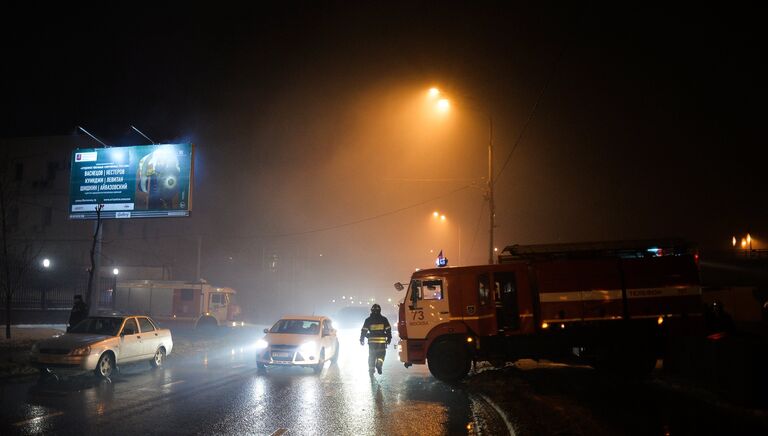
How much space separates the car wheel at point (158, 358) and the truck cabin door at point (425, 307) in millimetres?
7836

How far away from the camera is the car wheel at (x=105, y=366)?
12195 millimetres

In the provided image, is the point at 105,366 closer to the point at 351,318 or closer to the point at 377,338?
the point at 377,338

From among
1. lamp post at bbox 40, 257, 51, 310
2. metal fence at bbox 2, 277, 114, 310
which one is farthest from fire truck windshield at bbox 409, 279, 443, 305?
lamp post at bbox 40, 257, 51, 310

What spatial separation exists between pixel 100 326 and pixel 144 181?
9.36 metres

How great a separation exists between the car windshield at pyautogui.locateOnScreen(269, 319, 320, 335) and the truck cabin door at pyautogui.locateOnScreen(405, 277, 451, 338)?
12.4 ft

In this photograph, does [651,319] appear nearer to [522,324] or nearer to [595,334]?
[595,334]

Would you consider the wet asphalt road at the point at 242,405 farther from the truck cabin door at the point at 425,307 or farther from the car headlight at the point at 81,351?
the truck cabin door at the point at 425,307

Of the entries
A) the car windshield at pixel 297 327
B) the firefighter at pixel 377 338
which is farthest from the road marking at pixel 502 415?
the car windshield at pixel 297 327

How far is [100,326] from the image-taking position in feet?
44.8

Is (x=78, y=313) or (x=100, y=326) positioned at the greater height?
(x=78, y=313)

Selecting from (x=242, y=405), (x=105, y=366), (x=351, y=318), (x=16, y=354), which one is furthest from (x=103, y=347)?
(x=351, y=318)

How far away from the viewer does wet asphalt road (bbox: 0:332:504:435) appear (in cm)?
736

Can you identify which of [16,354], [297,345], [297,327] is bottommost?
[16,354]

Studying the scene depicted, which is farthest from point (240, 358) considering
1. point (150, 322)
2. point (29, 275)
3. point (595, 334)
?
point (29, 275)
